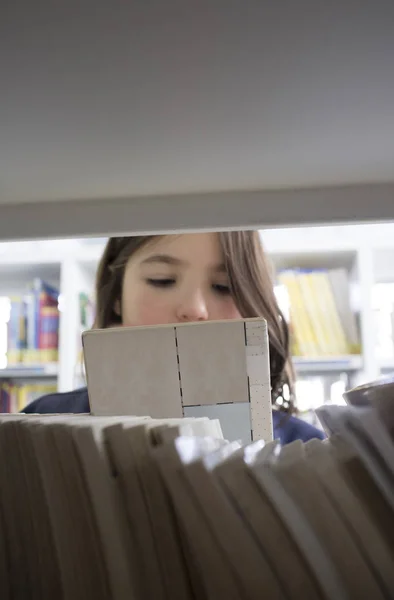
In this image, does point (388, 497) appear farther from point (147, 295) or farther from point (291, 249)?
point (291, 249)

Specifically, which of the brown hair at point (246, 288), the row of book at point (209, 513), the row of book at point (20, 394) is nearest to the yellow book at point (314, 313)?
the brown hair at point (246, 288)

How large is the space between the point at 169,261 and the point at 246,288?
182 millimetres

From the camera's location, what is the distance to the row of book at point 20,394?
2123mm

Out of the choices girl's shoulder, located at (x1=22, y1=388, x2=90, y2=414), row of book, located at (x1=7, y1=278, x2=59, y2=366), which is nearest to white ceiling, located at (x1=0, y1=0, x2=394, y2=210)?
girl's shoulder, located at (x1=22, y1=388, x2=90, y2=414)

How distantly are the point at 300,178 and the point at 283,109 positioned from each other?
0.33ft

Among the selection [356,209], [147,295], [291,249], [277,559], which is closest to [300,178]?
[356,209]

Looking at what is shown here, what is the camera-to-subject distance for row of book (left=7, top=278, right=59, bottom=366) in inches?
82.5

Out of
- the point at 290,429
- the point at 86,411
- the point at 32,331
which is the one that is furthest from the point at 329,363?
the point at 32,331

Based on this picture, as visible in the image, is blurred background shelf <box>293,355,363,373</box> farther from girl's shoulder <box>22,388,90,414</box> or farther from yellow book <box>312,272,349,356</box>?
girl's shoulder <box>22,388,90,414</box>

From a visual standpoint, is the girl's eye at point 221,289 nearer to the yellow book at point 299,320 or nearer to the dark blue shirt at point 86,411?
the dark blue shirt at point 86,411

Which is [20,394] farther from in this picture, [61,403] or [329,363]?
[329,363]

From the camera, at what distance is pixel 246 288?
1.20 metres

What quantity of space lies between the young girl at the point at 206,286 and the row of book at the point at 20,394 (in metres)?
0.83

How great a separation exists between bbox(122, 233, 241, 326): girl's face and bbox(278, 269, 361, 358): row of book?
0.84 metres
